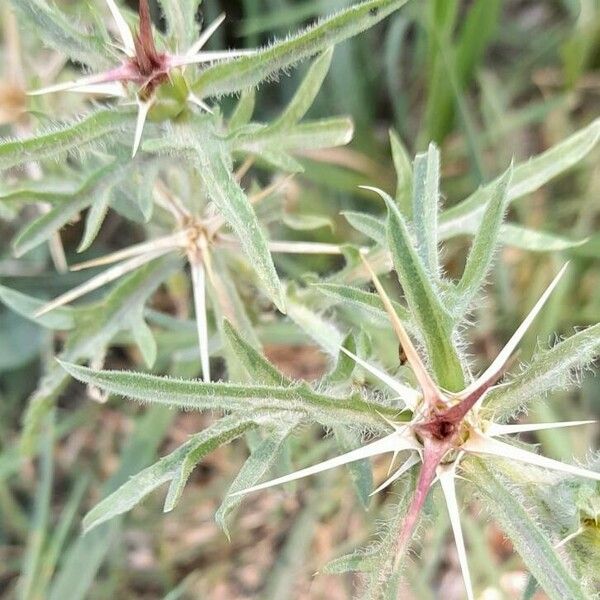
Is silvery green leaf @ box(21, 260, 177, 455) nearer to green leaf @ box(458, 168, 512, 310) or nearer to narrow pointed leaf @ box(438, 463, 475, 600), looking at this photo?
green leaf @ box(458, 168, 512, 310)

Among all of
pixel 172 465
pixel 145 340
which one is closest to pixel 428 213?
pixel 172 465

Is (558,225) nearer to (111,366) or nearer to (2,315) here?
(111,366)

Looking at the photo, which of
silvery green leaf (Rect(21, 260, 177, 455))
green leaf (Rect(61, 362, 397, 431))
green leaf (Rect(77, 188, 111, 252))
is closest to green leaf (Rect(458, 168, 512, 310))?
green leaf (Rect(61, 362, 397, 431))

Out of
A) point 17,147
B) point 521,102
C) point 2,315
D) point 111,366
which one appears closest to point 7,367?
point 2,315

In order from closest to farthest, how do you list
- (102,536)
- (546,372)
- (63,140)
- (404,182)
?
(546,372)
(63,140)
(404,182)
(102,536)

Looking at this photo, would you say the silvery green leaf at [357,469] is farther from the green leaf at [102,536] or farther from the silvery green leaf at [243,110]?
the green leaf at [102,536]

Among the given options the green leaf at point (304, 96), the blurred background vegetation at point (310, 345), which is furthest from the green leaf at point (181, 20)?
the blurred background vegetation at point (310, 345)

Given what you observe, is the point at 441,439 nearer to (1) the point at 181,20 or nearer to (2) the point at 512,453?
(2) the point at 512,453
